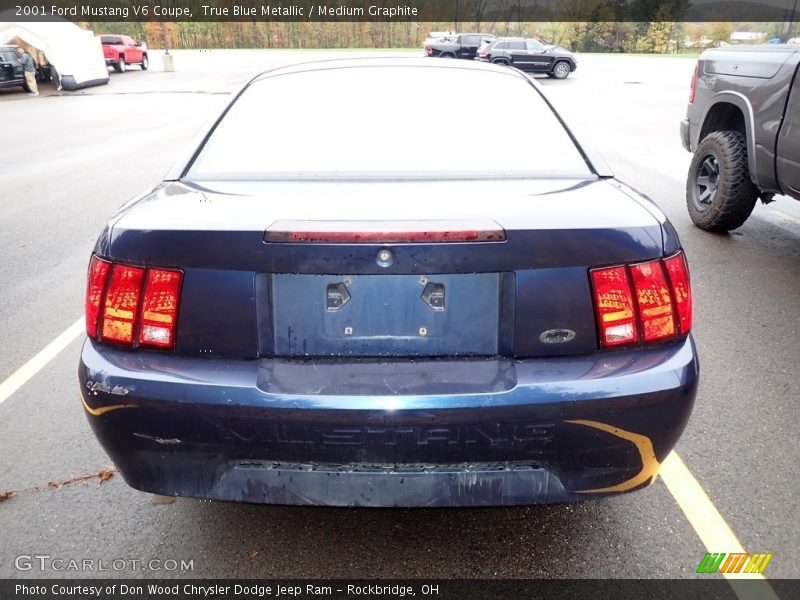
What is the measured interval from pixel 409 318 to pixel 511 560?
3.18 feet

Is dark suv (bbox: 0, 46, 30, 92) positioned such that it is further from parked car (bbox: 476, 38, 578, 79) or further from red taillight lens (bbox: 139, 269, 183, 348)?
red taillight lens (bbox: 139, 269, 183, 348)

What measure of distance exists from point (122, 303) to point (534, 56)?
29931mm

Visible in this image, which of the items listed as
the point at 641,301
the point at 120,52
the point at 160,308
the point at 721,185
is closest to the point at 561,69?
the point at 120,52

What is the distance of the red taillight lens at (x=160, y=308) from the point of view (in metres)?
1.92

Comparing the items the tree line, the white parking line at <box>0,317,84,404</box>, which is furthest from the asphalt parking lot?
the tree line

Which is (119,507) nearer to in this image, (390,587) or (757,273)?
(390,587)

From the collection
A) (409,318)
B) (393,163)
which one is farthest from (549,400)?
(393,163)

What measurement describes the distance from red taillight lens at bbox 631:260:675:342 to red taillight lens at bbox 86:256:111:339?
157 cm

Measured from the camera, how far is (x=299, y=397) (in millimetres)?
1807

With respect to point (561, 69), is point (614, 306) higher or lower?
higher

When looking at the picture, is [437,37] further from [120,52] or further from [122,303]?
[122,303]

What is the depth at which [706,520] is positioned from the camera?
245 cm

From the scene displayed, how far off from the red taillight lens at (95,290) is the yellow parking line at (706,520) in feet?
6.31

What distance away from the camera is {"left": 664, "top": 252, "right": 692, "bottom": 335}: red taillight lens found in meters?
2.00
